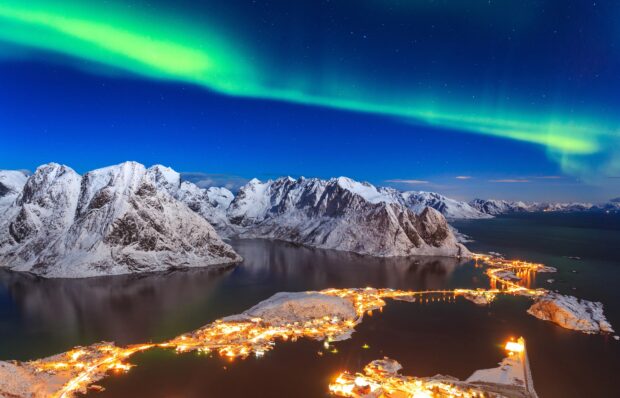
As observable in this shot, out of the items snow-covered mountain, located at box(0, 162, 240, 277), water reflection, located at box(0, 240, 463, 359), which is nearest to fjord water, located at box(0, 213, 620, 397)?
water reflection, located at box(0, 240, 463, 359)

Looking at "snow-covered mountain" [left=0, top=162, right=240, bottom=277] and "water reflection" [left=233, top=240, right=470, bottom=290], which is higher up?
"snow-covered mountain" [left=0, top=162, right=240, bottom=277]

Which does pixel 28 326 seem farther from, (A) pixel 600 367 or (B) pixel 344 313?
(A) pixel 600 367

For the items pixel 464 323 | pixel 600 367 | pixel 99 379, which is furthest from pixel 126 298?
pixel 600 367

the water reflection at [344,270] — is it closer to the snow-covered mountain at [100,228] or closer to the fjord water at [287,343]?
the fjord water at [287,343]

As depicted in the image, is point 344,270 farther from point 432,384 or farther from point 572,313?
point 432,384

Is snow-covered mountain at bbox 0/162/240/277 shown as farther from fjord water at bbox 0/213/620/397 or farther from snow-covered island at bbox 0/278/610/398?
snow-covered island at bbox 0/278/610/398

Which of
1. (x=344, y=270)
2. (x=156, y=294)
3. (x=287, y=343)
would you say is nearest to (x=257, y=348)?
(x=287, y=343)
